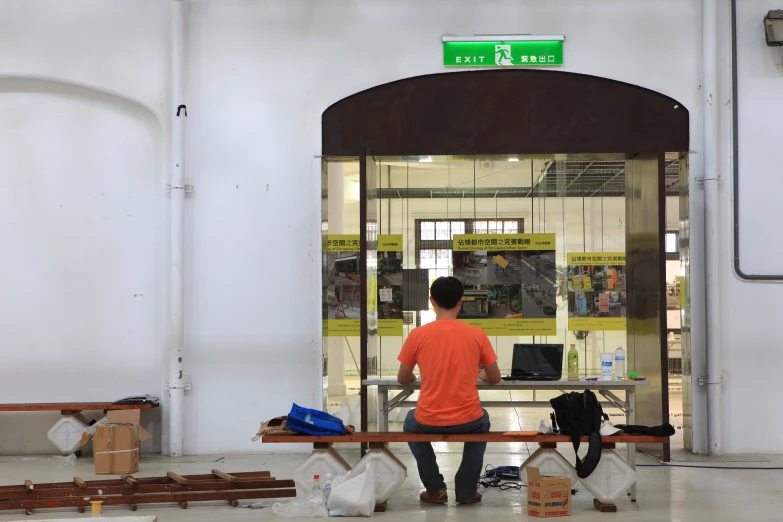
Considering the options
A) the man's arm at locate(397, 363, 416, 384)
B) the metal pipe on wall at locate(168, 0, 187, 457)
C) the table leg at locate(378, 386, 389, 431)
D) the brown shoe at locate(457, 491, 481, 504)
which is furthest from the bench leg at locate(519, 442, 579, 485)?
the metal pipe on wall at locate(168, 0, 187, 457)

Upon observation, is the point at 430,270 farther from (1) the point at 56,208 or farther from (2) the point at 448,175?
(1) the point at 56,208

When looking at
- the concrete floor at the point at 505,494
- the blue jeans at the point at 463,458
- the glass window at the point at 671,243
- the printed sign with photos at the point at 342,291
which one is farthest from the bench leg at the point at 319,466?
the glass window at the point at 671,243

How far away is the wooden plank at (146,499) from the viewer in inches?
185

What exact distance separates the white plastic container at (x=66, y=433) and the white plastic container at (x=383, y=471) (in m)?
2.97

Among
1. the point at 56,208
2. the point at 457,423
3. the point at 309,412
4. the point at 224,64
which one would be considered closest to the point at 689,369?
the point at 457,423

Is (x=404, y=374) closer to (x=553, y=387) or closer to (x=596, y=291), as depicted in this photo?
(x=553, y=387)

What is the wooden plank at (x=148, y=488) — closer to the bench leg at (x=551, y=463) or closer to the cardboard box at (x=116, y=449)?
the cardboard box at (x=116, y=449)

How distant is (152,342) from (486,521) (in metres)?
3.69

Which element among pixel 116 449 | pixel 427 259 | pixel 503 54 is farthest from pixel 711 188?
pixel 116 449

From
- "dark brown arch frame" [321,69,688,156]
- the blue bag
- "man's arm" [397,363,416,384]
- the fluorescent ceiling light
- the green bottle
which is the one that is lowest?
the blue bag

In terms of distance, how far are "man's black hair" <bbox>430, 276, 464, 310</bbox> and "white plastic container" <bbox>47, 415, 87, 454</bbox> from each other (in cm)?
353

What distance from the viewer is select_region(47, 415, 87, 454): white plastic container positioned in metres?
6.43

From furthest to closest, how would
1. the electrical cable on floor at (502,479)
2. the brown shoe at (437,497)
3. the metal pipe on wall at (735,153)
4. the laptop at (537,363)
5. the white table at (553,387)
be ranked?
the metal pipe on wall at (735,153) → the laptop at (537,363) → the white table at (553,387) → the electrical cable on floor at (502,479) → the brown shoe at (437,497)

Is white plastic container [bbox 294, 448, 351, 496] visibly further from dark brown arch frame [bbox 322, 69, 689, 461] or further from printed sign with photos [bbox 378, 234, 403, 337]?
dark brown arch frame [bbox 322, 69, 689, 461]
